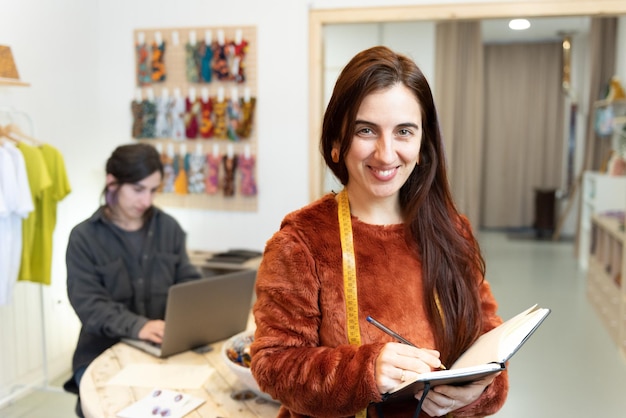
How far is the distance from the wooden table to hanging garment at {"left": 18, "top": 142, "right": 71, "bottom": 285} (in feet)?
4.59

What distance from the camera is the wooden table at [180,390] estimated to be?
159 cm

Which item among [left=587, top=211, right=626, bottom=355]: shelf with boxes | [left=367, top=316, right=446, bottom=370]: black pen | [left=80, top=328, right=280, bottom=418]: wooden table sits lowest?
[left=587, top=211, right=626, bottom=355]: shelf with boxes

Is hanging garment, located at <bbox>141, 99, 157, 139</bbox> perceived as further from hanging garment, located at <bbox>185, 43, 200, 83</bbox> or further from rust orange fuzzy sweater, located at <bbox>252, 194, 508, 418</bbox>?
rust orange fuzzy sweater, located at <bbox>252, 194, 508, 418</bbox>

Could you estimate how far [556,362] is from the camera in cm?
414

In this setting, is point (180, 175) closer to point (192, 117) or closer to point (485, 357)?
point (192, 117)

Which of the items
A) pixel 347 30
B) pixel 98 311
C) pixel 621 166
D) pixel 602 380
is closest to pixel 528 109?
pixel 621 166

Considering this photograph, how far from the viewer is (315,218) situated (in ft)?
4.09

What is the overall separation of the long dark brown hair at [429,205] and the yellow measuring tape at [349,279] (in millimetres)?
119

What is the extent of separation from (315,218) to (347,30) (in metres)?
5.68

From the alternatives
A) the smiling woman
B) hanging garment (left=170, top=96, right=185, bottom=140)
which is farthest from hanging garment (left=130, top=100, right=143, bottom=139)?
the smiling woman

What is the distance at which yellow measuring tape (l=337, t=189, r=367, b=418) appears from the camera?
117 cm

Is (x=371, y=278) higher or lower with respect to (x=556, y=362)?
higher

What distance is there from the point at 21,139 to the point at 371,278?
274 centimetres

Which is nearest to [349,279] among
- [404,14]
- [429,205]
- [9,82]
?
[429,205]
